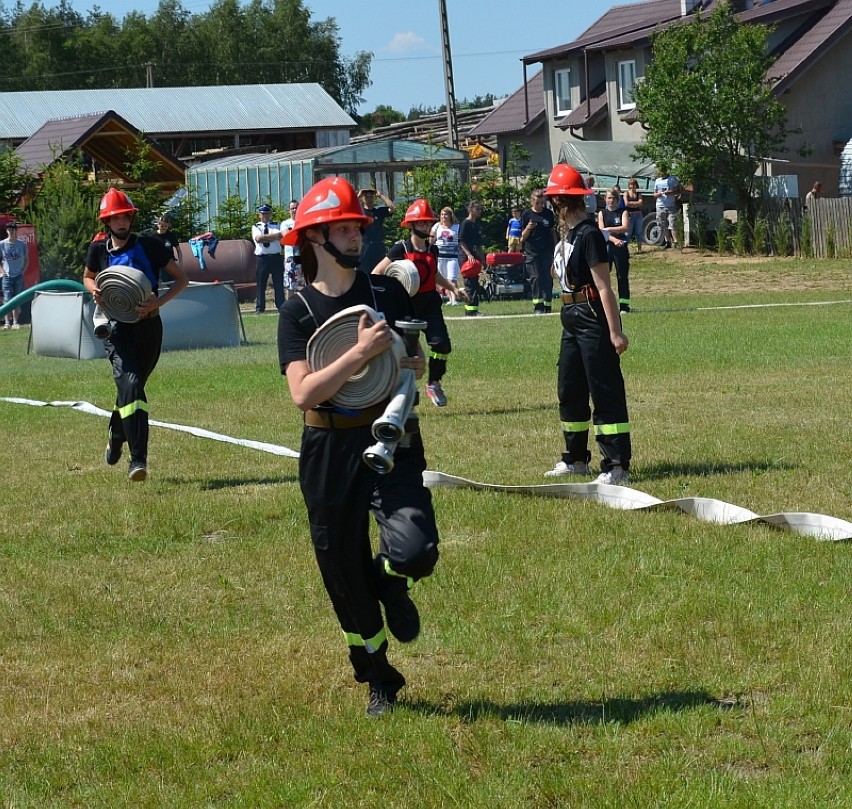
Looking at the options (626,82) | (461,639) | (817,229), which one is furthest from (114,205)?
(626,82)

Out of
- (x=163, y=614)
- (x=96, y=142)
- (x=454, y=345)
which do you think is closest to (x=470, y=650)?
(x=163, y=614)

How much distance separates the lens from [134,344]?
10227 millimetres

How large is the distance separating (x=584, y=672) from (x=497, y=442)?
611cm

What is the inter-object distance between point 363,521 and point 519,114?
5415 cm

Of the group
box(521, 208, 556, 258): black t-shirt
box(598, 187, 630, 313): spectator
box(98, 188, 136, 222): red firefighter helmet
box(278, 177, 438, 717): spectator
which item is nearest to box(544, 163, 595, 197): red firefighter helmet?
box(98, 188, 136, 222): red firefighter helmet

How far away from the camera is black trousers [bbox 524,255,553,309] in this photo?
87.8 feet

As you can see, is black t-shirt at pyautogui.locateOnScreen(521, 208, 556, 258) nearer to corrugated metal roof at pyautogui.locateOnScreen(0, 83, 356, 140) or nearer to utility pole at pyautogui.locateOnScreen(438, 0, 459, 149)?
utility pole at pyautogui.locateOnScreen(438, 0, 459, 149)

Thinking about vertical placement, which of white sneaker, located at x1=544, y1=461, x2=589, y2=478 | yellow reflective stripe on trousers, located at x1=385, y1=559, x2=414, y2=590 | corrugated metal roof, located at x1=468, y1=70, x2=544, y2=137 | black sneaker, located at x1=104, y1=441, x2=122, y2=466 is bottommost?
white sneaker, located at x1=544, y1=461, x2=589, y2=478

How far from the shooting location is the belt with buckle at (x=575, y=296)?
960cm

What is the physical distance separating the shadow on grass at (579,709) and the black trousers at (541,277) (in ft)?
68.8

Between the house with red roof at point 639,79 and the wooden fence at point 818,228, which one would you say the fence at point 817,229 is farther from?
the house with red roof at point 639,79

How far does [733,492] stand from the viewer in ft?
30.0

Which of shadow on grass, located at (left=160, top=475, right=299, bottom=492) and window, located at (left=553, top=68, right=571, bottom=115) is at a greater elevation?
window, located at (left=553, top=68, right=571, bottom=115)

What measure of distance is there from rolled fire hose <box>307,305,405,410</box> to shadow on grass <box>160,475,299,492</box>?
5315 mm
